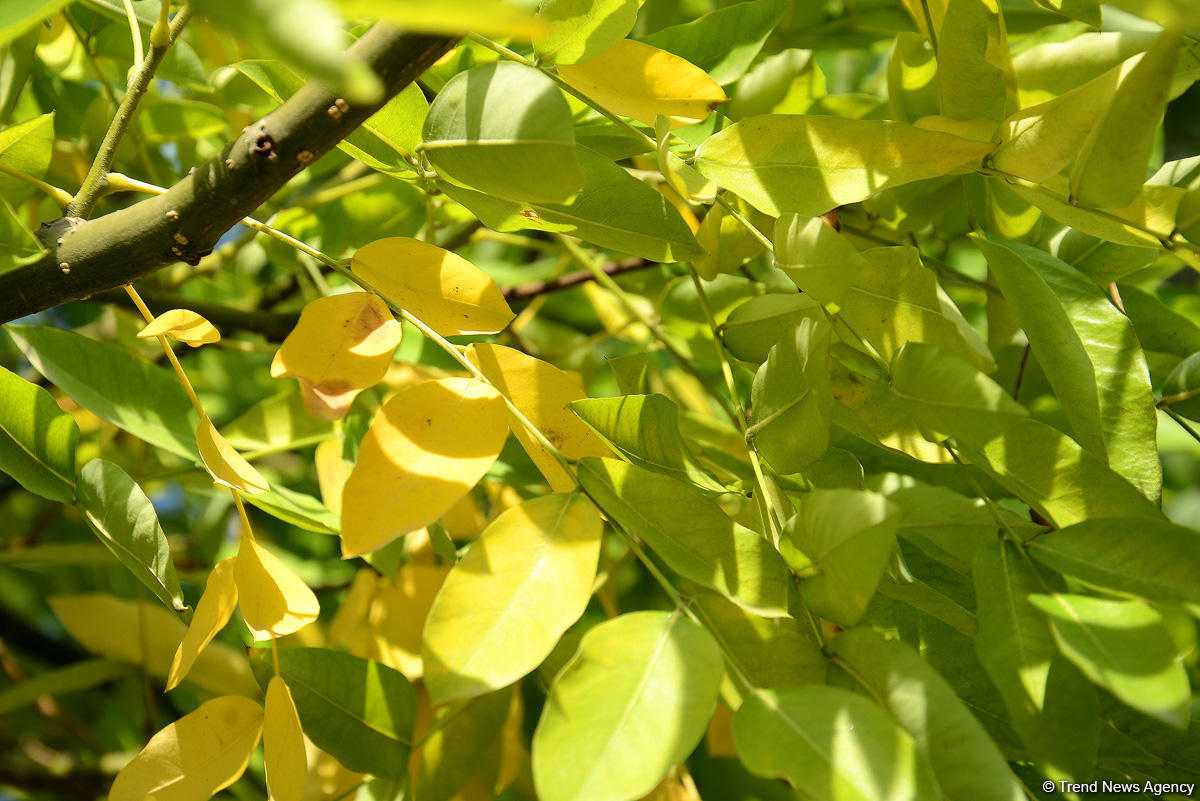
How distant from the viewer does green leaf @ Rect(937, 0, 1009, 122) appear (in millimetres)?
389

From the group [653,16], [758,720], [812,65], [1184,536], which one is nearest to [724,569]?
[758,720]

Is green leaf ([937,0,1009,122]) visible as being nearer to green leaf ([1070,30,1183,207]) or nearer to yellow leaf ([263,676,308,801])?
green leaf ([1070,30,1183,207])

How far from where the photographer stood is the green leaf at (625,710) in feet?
0.97

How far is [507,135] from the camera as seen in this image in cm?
33

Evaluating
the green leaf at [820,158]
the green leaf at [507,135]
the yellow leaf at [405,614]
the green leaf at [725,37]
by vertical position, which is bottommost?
the yellow leaf at [405,614]

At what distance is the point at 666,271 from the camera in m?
0.78

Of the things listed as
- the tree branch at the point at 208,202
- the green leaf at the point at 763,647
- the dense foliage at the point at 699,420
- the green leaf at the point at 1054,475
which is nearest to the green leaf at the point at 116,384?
the dense foliage at the point at 699,420

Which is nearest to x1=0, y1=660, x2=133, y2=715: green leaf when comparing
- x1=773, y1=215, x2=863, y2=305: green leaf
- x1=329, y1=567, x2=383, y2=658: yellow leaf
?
x1=329, y1=567, x2=383, y2=658: yellow leaf

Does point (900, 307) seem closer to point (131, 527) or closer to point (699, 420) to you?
point (699, 420)

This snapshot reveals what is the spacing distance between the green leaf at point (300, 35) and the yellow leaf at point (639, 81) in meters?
0.25

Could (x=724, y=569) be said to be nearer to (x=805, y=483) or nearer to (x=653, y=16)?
(x=805, y=483)

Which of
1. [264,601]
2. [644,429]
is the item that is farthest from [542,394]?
[264,601]

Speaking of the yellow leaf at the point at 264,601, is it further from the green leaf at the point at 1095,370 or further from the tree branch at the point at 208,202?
the green leaf at the point at 1095,370

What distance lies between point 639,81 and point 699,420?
23cm
